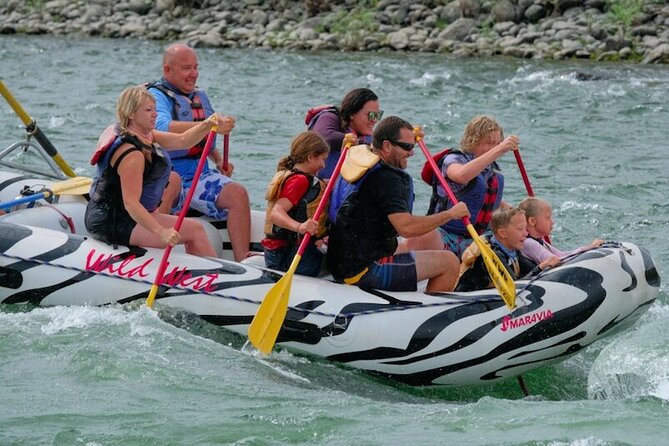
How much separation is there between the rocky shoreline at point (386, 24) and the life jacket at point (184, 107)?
12409 mm

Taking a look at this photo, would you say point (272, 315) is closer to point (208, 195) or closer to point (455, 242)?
point (455, 242)

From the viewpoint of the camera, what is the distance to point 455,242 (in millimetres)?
7047

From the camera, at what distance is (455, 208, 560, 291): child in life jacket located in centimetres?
650

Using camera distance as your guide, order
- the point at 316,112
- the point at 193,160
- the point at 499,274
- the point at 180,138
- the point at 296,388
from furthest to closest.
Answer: the point at 193,160
the point at 316,112
the point at 180,138
the point at 499,274
the point at 296,388

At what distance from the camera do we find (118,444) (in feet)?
16.9

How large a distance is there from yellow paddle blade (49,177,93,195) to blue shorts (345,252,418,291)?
Answer: 213cm

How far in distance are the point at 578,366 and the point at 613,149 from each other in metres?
6.45

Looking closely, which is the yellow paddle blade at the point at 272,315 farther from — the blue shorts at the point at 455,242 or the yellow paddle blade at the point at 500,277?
the blue shorts at the point at 455,242

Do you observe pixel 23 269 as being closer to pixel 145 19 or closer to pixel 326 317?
pixel 326 317

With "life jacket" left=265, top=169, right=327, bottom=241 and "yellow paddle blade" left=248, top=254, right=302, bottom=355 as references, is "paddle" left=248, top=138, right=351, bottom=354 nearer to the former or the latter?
"yellow paddle blade" left=248, top=254, right=302, bottom=355

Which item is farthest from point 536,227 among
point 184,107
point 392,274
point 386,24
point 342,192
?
point 386,24

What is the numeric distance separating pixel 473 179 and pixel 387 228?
772mm

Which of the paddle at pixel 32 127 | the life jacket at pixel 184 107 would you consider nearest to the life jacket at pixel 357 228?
the life jacket at pixel 184 107

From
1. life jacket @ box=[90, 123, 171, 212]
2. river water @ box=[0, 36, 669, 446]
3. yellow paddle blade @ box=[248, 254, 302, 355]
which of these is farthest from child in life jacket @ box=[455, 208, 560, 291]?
life jacket @ box=[90, 123, 171, 212]
